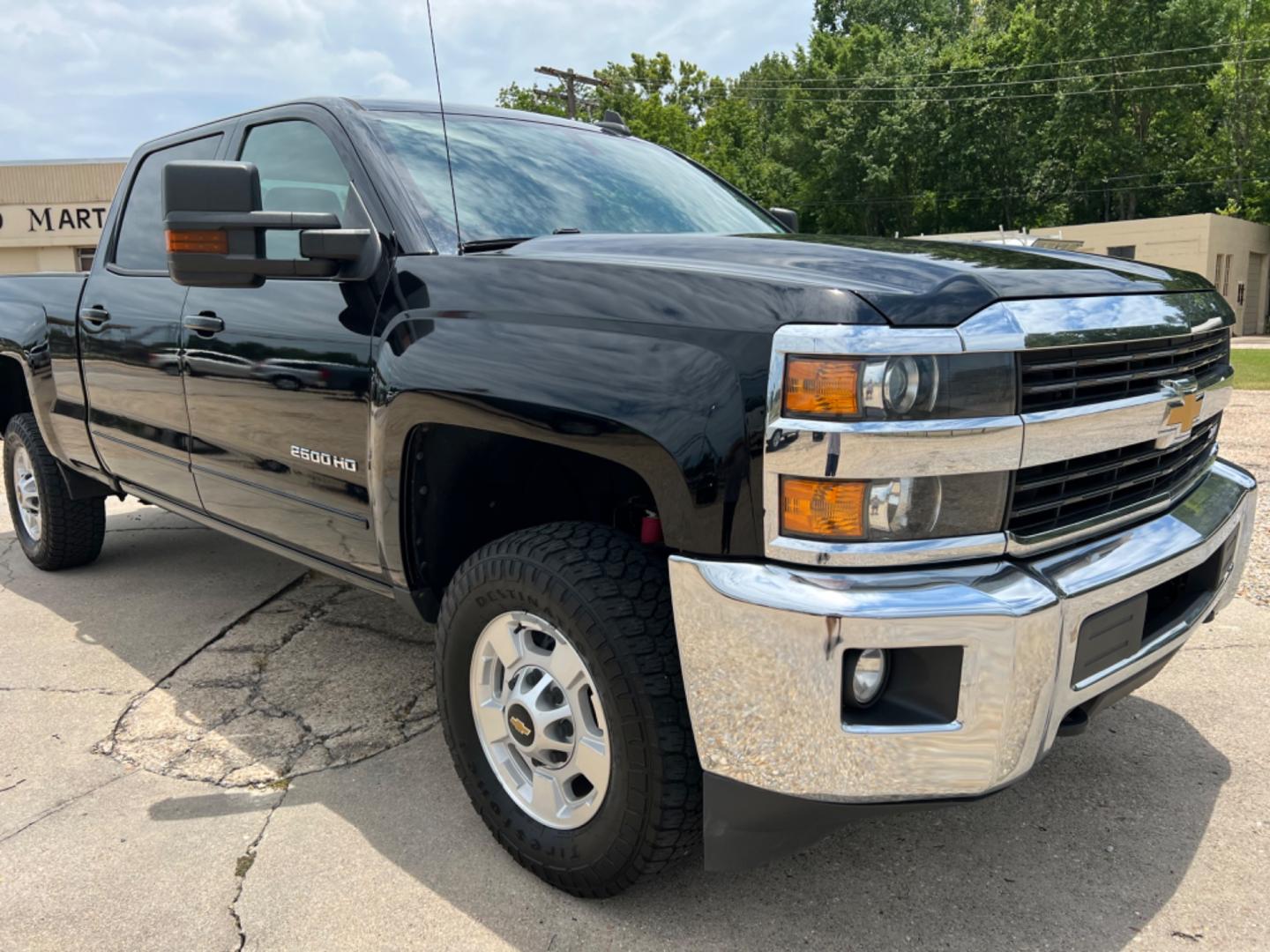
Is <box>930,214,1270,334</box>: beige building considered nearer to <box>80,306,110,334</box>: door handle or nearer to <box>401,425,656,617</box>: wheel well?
<box>80,306,110,334</box>: door handle

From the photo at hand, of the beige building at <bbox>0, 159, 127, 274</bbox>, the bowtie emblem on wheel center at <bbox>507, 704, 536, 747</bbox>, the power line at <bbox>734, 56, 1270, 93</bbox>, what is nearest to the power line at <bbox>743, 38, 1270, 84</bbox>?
the power line at <bbox>734, 56, 1270, 93</bbox>

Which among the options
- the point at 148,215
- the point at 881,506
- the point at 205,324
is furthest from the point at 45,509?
the point at 881,506

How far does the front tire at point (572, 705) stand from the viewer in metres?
2.03

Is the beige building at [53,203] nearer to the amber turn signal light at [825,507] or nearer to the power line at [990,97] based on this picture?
the power line at [990,97]

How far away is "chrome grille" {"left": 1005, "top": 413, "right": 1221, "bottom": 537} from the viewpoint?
1904 mm

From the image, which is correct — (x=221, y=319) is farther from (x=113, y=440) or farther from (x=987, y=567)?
(x=987, y=567)

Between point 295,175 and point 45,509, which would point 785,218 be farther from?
point 45,509

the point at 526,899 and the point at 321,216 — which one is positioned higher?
the point at 321,216

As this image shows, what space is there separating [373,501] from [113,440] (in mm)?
2025

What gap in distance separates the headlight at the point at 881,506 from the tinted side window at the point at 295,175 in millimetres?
1775

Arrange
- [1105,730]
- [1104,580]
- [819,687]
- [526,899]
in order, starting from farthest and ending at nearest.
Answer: [1105,730]
[526,899]
[1104,580]
[819,687]

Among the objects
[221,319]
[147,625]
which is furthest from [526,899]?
[147,625]

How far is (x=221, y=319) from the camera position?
3.21 m

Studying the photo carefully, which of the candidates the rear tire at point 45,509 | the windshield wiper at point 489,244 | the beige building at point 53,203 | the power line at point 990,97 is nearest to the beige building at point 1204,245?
the power line at point 990,97
